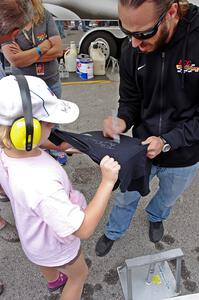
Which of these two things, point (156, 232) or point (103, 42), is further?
point (103, 42)

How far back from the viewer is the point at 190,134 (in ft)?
5.72

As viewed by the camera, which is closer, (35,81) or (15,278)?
(35,81)

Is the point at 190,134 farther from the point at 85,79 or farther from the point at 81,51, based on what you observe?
the point at 81,51

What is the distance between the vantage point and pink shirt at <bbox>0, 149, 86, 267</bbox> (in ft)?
4.22

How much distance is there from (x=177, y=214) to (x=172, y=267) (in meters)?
0.60

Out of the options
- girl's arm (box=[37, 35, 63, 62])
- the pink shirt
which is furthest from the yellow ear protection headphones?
girl's arm (box=[37, 35, 63, 62])

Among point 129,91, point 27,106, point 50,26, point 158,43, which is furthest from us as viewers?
point 50,26

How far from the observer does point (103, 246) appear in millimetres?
2445

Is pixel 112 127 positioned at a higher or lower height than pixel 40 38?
lower

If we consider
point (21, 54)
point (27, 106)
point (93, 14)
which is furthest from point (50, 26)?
point (93, 14)

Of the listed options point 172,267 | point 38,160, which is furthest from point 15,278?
point 38,160

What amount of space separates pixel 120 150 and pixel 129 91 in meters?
0.54

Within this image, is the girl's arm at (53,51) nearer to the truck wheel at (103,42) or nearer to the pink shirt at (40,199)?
the pink shirt at (40,199)

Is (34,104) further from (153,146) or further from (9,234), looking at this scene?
(9,234)
